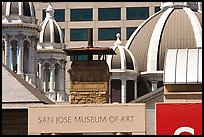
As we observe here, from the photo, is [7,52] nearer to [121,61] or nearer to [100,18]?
[121,61]

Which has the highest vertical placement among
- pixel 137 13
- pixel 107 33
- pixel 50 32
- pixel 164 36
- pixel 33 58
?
pixel 137 13

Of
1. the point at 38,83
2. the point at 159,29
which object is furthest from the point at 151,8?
the point at 38,83

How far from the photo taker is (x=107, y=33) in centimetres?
12581

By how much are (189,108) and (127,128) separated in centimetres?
271

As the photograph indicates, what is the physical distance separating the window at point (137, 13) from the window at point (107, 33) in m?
1.97

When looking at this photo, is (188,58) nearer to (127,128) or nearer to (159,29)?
(127,128)

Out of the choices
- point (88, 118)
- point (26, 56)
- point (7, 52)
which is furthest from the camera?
point (26, 56)

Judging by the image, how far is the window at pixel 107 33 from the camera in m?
125

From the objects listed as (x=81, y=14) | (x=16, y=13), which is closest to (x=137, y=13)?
(x=81, y=14)

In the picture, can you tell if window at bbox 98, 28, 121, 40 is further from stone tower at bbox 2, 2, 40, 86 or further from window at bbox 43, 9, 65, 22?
stone tower at bbox 2, 2, 40, 86

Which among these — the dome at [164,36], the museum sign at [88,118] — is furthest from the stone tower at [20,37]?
the museum sign at [88,118]

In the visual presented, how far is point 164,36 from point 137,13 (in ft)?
80.6

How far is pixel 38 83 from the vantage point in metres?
90.4

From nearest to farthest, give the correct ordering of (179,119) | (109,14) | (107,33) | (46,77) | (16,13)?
(179,119) < (16,13) < (46,77) < (107,33) < (109,14)
